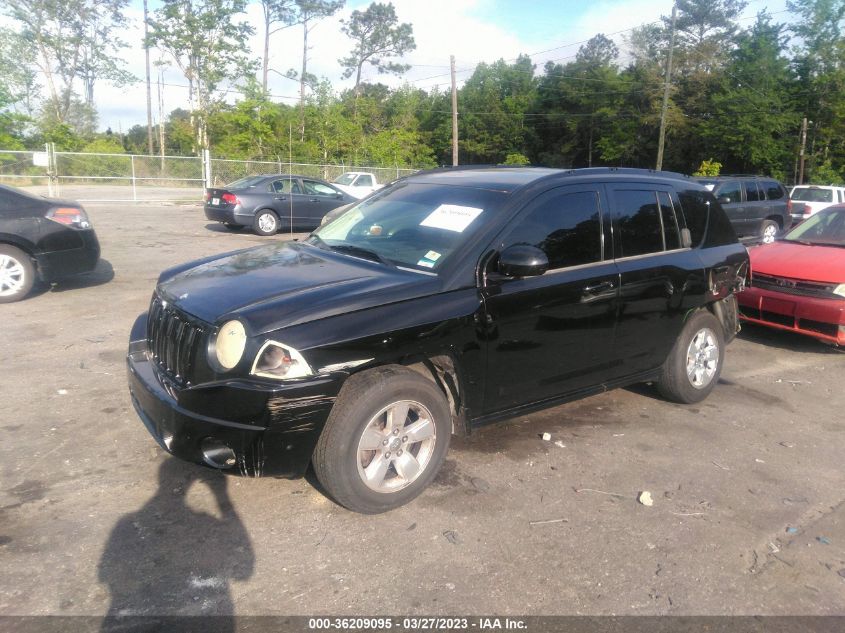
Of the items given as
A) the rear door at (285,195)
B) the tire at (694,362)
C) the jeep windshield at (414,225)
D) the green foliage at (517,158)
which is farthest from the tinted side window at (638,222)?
the green foliage at (517,158)

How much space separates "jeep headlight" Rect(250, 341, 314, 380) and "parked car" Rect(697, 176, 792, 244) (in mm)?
14535

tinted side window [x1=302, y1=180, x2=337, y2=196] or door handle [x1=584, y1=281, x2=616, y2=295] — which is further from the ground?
tinted side window [x1=302, y1=180, x2=337, y2=196]

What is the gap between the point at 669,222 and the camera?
202 inches

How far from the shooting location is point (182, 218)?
66.2 feet

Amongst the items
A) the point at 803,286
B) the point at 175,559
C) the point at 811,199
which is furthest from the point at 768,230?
the point at 175,559

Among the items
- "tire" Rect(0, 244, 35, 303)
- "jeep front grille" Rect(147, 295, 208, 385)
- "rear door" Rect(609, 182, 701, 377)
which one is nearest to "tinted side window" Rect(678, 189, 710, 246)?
"rear door" Rect(609, 182, 701, 377)

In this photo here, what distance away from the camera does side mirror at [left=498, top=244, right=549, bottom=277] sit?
3.79m

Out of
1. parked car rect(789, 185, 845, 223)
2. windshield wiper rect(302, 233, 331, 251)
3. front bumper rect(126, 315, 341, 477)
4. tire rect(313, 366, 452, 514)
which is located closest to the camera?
front bumper rect(126, 315, 341, 477)

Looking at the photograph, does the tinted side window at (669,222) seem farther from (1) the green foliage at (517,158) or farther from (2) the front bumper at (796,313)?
(1) the green foliage at (517,158)

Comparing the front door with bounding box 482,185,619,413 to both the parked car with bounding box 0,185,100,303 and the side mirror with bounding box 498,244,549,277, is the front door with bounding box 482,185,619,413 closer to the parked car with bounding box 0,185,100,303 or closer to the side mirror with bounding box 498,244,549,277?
the side mirror with bounding box 498,244,549,277

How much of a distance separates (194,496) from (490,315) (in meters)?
1.94

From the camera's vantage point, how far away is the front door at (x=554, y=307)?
396 cm

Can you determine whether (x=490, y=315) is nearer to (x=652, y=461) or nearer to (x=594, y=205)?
(x=594, y=205)

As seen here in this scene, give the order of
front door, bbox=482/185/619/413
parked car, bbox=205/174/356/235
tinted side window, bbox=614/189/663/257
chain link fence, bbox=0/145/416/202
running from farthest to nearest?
chain link fence, bbox=0/145/416/202 → parked car, bbox=205/174/356/235 → tinted side window, bbox=614/189/663/257 → front door, bbox=482/185/619/413
